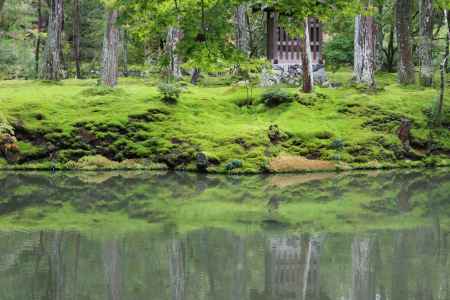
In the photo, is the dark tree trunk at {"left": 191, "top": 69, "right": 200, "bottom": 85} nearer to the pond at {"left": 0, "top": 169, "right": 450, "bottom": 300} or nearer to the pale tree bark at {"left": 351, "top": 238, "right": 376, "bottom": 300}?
the pond at {"left": 0, "top": 169, "right": 450, "bottom": 300}

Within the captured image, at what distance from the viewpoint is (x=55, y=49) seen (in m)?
30.2

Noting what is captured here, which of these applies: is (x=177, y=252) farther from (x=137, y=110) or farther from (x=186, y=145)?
(x=137, y=110)

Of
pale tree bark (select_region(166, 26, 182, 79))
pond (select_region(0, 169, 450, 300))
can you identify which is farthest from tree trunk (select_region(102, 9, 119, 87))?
pond (select_region(0, 169, 450, 300))

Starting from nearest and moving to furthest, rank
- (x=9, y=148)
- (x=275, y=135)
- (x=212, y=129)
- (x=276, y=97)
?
(x=9, y=148) < (x=275, y=135) < (x=212, y=129) < (x=276, y=97)

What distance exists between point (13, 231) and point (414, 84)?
872 inches

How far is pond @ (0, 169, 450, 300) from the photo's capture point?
7.84 metres

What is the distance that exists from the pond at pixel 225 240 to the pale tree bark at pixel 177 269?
15 mm

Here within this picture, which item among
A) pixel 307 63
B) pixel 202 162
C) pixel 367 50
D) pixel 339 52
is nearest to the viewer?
pixel 202 162

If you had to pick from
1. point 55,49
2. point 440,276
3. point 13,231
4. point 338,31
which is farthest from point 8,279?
point 338,31

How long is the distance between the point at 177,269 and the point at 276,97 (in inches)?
711

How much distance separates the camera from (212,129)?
23.9 metres

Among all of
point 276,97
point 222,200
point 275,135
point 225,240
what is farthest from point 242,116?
point 225,240

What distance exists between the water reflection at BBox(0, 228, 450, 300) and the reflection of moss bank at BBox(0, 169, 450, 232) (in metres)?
1.10

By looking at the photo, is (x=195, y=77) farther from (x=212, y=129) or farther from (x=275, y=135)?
(x=275, y=135)
